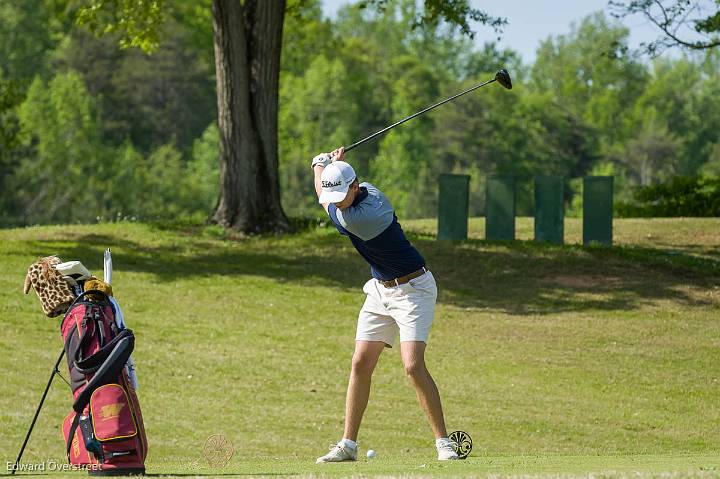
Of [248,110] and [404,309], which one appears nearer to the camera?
[404,309]

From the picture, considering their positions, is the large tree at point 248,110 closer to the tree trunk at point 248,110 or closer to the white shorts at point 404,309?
the tree trunk at point 248,110

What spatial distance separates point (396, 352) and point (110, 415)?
29.9ft

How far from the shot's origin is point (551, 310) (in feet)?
62.5

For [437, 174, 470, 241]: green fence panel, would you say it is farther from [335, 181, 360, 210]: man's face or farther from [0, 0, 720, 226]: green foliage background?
[0, 0, 720, 226]: green foliage background

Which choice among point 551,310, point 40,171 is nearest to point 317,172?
point 551,310

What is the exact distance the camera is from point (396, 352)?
16.6 m

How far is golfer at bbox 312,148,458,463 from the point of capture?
28.8ft

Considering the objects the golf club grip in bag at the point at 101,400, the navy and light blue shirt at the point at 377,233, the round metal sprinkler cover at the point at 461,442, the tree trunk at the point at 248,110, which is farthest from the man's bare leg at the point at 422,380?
the tree trunk at the point at 248,110

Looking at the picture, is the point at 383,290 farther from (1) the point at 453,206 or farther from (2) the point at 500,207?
(2) the point at 500,207

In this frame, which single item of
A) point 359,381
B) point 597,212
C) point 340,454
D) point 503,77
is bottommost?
point 340,454

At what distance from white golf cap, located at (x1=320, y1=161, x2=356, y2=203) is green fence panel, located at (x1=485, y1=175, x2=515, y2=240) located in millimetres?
14843

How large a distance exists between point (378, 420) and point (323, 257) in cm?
924

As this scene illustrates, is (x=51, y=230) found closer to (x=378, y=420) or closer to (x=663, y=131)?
(x=378, y=420)

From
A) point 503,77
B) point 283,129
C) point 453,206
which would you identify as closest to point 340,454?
point 503,77
